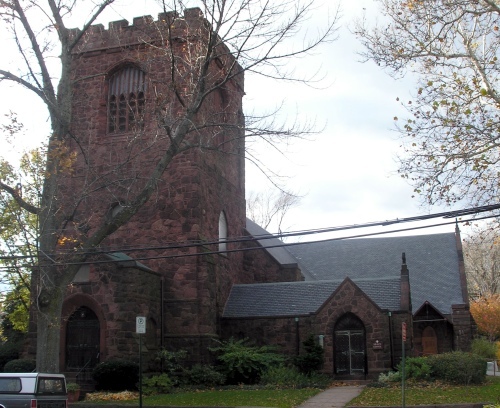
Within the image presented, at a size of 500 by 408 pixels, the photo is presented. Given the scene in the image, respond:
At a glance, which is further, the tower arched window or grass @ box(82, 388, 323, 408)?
the tower arched window

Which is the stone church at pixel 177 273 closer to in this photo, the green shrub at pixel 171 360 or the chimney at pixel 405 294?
the chimney at pixel 405 294

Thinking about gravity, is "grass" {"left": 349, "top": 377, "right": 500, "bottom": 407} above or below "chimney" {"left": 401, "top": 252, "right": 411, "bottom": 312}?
below

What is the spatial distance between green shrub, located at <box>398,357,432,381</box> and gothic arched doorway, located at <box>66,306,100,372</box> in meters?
10.6

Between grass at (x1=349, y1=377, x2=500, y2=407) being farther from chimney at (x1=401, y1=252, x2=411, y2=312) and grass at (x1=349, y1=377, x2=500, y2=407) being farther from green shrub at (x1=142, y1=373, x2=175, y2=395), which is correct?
green shrub at (x1=142, y1=373, x2=175, y2=395)

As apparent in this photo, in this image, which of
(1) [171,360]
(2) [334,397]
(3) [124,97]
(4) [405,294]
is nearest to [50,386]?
(2) [334,397]

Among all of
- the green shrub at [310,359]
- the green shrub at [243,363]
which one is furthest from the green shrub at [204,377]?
the green shrub at [310,359]

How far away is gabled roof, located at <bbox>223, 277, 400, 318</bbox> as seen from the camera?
27.0 m

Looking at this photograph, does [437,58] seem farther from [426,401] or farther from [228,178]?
[228,178]

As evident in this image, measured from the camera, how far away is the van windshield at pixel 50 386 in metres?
15.0

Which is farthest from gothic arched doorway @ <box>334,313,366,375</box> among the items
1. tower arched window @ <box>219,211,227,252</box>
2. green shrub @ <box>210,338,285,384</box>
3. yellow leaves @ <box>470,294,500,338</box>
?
yellow leaves @ <box>470,294,500,338</box>

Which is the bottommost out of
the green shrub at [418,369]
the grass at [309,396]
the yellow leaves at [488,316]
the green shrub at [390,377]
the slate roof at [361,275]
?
the grass at [309,396]

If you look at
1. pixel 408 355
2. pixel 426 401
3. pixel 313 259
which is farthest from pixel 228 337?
pixel 313 259

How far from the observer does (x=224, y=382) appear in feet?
79.6

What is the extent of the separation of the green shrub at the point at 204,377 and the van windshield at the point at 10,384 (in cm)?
967
